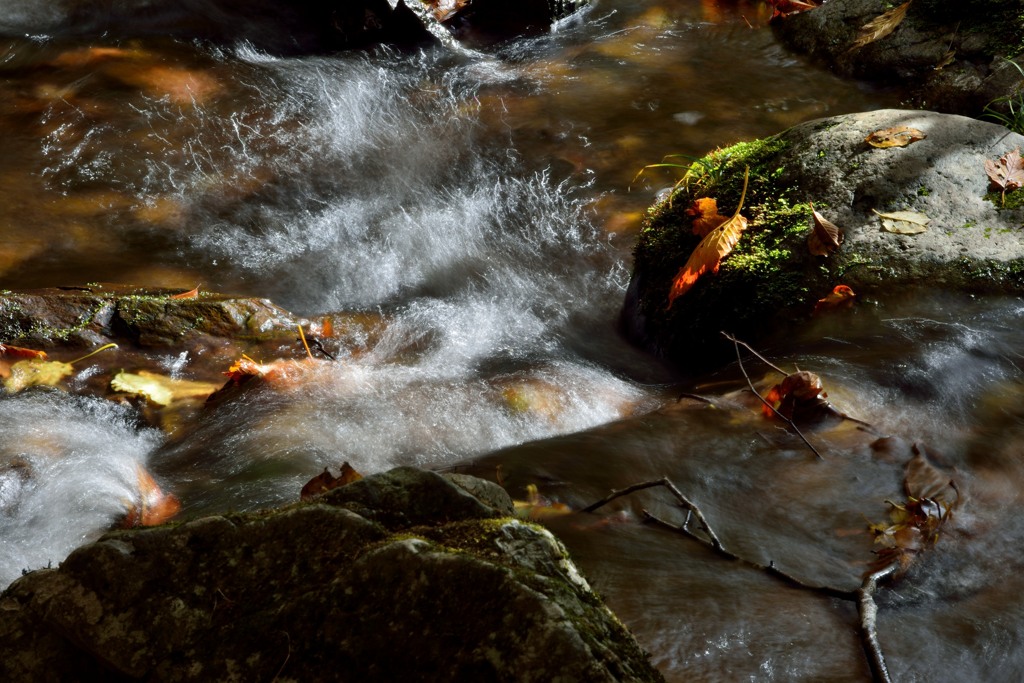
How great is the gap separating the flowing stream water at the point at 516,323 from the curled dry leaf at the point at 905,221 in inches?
16.5

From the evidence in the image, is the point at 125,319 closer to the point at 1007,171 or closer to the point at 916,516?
the point at 916,516

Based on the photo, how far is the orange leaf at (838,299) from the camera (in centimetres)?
393

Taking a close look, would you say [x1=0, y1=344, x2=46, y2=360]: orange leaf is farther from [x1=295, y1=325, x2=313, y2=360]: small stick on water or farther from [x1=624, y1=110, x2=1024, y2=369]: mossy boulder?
[x1=624, y1=110, x2=1024, y2=369]: mossy boulder

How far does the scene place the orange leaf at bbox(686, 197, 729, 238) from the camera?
443cm

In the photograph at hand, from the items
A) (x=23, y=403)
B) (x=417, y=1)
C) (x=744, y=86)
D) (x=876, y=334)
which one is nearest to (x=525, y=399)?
(x=876, y=334)

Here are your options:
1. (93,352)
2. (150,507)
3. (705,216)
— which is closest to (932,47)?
(705,216)

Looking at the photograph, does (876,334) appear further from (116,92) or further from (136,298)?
(116,92)

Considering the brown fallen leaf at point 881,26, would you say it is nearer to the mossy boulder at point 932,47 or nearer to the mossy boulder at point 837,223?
the mossy boulder at point 932,47

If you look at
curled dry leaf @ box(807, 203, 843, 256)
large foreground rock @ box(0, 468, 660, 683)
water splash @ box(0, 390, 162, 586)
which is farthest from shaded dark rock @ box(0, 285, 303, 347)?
large foreground rock @ box(0, 468, 660, 683)

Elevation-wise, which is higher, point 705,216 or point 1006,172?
point 1006,172

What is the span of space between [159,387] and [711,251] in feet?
10.5

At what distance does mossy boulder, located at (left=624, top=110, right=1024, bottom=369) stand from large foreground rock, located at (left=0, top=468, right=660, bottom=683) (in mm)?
2920

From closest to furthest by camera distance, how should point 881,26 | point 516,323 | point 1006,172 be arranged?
point 1006,172 < point 516,323 < point 881,26

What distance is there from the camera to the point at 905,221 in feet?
13.4
